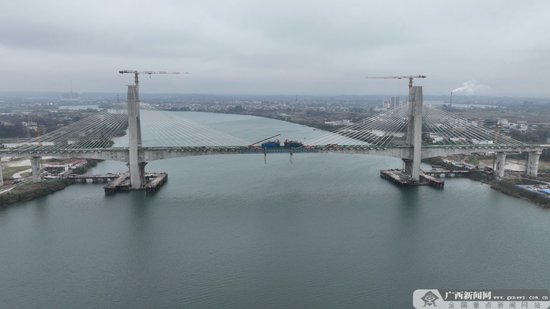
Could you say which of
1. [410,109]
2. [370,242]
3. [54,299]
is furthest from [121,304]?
[410,109]

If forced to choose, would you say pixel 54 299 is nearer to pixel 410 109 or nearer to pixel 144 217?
pixel 144 217

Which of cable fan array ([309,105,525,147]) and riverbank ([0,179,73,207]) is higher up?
cable fan array ([309,105,525,147])

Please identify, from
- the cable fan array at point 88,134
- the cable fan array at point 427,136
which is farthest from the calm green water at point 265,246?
the cable fan array at point 427,136

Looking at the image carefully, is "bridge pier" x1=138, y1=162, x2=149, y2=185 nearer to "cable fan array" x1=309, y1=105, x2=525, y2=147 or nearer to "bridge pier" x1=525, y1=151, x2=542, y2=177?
"cable fan array" x1=309, y1=105, x2=525, y2=147

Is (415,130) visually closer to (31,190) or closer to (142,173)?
(142,173)

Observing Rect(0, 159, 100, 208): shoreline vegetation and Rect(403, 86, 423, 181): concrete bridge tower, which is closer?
Rect(0, 159, 100, 208): shoreline vegetation

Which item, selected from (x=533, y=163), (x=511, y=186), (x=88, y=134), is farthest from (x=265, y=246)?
(x=88, y=134)

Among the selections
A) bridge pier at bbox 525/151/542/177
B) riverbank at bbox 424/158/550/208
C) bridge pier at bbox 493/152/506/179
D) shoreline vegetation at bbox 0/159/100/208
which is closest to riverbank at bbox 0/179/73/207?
shoreline vegetation at bbox 0/159/100/208
